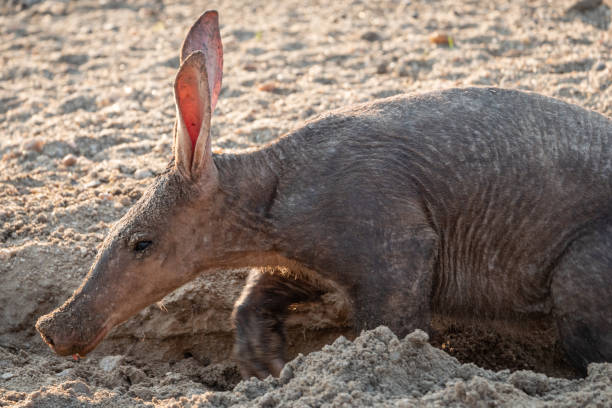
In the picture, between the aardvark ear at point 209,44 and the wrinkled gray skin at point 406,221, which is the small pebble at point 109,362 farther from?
the aardvark ear at point 209,44

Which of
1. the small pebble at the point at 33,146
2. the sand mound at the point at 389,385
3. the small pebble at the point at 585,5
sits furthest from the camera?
the small pebble at the point at 585,5

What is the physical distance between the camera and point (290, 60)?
26.0ft

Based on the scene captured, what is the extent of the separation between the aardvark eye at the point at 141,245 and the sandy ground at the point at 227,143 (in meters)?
0.74

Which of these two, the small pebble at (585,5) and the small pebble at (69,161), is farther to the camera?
the small pebble at (585,5)

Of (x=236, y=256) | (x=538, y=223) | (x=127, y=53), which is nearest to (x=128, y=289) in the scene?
(x=236, y=256)

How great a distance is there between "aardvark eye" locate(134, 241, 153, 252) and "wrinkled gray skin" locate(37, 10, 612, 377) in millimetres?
24

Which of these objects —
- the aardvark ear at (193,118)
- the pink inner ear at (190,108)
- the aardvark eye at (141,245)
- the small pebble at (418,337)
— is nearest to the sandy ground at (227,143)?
the small pebble at (418,337)

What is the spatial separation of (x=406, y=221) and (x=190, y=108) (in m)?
1.20

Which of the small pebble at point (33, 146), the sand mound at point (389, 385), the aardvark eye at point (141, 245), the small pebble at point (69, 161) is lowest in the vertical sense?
the sand mound at point (389, 385)

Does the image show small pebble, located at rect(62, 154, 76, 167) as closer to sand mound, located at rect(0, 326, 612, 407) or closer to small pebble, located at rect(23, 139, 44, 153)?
small pebble, located at rect(23, 139, 44, 153)

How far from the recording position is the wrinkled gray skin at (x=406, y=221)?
3.93m

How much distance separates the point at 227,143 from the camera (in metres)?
6.29

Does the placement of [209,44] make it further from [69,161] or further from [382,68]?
[382,68]

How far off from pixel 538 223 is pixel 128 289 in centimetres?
214
